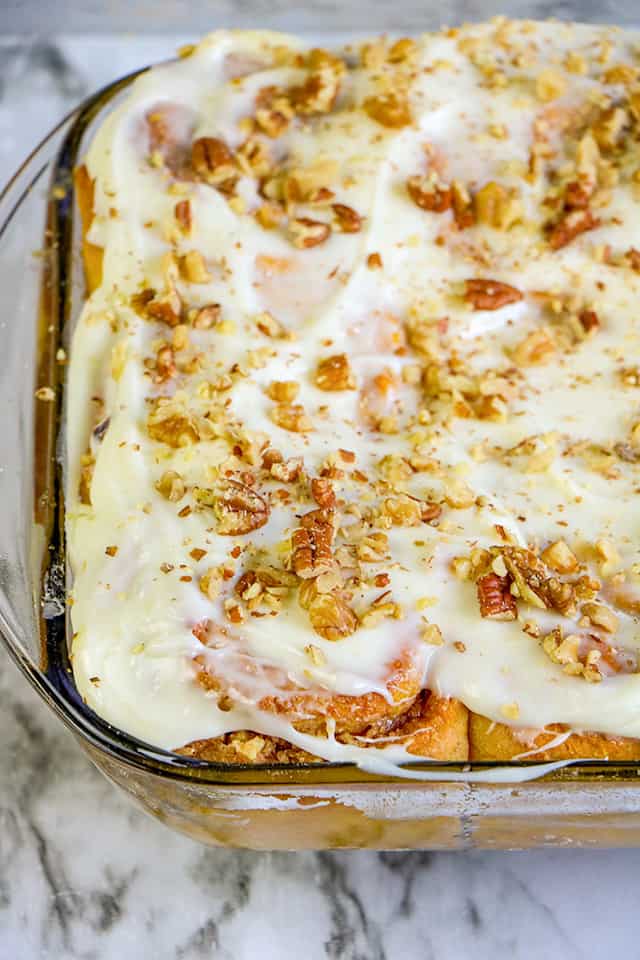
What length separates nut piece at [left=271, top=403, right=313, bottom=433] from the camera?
1806mm

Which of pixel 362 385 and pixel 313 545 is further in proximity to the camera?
pixel 362 385

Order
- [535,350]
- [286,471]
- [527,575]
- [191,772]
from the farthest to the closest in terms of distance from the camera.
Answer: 1. [535,350]
2. [286,471]
3. [527,575]
4. [191,772]

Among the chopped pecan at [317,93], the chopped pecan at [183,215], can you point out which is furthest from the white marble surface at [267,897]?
the chopped pecan at [317,93]

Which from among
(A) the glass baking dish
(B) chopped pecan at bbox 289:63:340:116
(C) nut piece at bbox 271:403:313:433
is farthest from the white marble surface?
(B) chopped pecan at bbox 289:63:340:116

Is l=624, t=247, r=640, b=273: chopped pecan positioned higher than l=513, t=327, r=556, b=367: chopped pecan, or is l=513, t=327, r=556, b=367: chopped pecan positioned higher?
l=624, t=247, r=640, b=273: chopped pecan

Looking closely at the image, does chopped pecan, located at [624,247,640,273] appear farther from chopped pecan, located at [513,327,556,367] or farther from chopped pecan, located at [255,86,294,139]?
chopped pecan, located at [255,86,294,139]

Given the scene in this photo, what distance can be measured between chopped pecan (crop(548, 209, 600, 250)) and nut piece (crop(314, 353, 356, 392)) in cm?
42

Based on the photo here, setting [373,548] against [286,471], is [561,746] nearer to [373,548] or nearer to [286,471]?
[373,548]

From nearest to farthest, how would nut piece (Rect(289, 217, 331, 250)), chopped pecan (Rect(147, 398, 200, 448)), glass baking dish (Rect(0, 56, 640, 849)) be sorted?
glass baking dish (Rect(0, 56, 640, 849)) → chopped pecan (Rect(147, 398, 200, 448)) → nut piece (Rect(289, 217, 331, 250))

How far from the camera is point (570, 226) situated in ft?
6.64

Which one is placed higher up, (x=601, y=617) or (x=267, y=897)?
(x=601, y=617)

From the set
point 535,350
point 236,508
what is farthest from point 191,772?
point 535,350

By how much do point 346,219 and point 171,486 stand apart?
0.55m

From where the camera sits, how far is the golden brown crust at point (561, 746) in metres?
1.56
